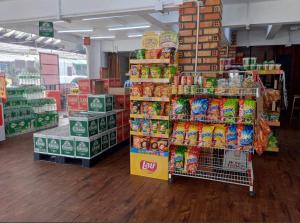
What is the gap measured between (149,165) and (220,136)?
107 centimetres

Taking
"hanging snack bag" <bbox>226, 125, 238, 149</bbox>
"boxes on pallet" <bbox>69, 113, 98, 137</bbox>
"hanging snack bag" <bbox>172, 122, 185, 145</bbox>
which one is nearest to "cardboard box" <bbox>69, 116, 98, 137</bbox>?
"boxes on pallet" <bbox>69, 113, 98, 137</bbox>

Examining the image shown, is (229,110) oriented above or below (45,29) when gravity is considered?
below

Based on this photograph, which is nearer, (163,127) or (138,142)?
(163,127)

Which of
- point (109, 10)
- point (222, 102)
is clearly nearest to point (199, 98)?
point (222, 102)

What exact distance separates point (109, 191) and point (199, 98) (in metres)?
1.59

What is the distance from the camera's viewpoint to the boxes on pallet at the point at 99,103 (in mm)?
4648

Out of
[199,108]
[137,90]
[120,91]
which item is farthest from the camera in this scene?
[120,91]

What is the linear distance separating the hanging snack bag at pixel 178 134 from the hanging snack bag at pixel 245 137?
0.68 meters

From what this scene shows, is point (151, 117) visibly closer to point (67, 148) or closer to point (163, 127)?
point (163, 127)

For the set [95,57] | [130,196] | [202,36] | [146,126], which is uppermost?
[95,57]

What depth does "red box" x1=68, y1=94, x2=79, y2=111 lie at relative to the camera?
19.1 ft

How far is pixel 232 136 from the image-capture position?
2996 mm

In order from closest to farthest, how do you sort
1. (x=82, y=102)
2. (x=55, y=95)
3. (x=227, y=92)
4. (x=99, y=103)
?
(x=227, y=92) → (x=99, y=103) → (x=82, y=102) → (x=55, y=95)

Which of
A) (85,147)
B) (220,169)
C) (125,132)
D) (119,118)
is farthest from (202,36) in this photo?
(125,132)
